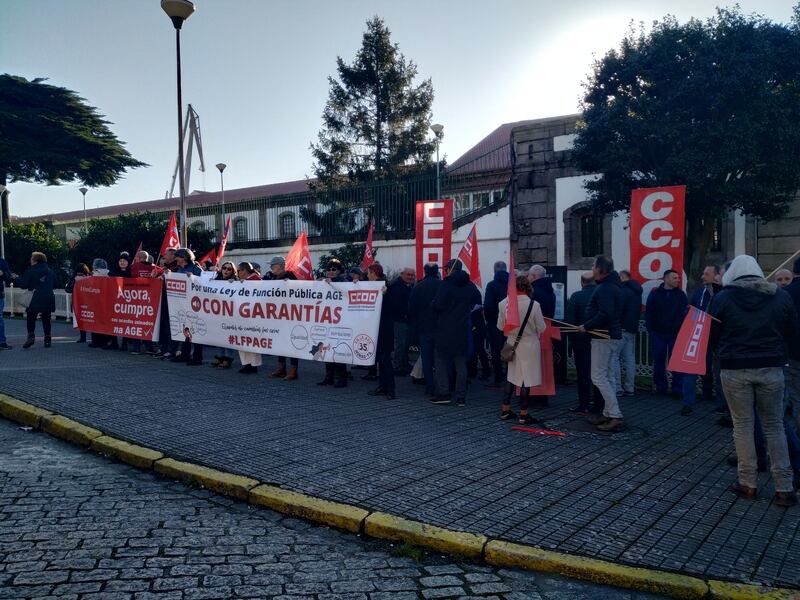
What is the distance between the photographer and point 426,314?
9125 millimetres

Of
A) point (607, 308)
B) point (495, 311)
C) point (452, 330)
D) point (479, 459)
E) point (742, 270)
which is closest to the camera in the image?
point (742, 270)

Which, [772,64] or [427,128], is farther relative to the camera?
[427,128]

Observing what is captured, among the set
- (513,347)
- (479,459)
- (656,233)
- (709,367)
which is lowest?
(479,459)

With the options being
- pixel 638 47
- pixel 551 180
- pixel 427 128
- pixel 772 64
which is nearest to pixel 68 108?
pixel 427 128

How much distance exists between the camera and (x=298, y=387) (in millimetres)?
9773

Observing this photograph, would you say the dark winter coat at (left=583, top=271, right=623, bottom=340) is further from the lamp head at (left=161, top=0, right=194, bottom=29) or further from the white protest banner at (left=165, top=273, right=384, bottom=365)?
the lamp head at (left=161, top=0, right=194, bottom=29)

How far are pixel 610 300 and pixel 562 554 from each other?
159 inches

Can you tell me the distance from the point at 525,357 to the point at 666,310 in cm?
327

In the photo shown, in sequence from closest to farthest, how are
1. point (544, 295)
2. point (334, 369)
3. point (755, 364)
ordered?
point (755, 364) → point (544, 295) → point (334, 369)

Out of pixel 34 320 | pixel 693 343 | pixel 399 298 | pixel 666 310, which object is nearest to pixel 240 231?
pixel 34 320

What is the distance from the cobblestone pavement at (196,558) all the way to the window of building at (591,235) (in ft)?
53.0

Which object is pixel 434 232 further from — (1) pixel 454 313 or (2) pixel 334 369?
(1) pixel 454 313

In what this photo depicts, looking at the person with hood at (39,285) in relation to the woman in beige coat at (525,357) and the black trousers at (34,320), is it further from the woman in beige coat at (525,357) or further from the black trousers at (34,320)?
the woman in beige coat at (525,357)

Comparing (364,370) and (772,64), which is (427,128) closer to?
(772,64)
